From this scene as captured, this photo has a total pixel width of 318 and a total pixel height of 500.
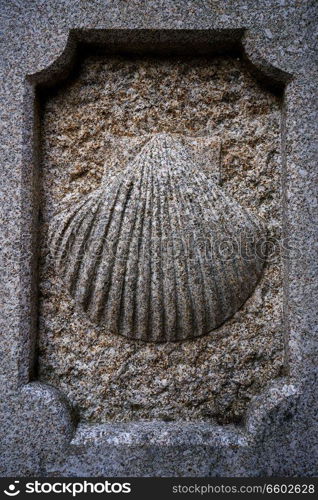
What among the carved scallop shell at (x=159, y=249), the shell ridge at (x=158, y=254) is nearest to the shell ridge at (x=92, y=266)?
the carved scallop shell at (x=159, y=249)

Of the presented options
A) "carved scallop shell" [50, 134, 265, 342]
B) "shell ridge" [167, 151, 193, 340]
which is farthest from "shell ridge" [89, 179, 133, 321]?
"shell ridge" [167, 151, 193, 340]

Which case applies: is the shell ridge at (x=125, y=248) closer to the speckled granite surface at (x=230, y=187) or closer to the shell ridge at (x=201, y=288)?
the shell ridge at (x=201, y=288)

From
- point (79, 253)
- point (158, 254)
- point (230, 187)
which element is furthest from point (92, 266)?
point (230, 187)

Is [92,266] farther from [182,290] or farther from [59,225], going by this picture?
[182,290]

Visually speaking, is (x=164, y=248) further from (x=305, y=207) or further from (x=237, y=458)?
(x=237, y=458)

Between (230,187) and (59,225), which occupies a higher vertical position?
(230,187)

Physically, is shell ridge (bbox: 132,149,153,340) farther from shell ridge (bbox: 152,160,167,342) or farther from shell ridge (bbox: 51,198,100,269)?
shell ridge (bbox: 51,198,100,269)
